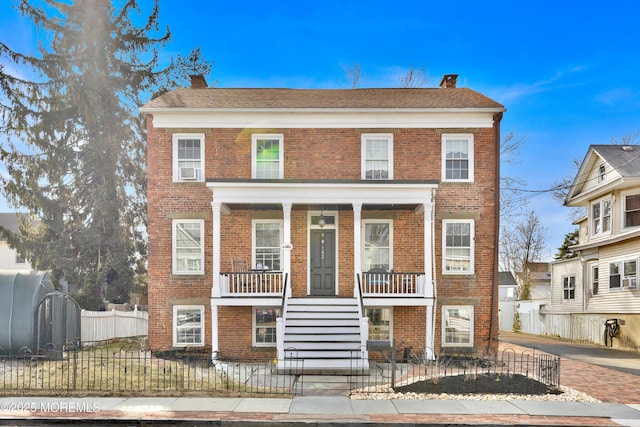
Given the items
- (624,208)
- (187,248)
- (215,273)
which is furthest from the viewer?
(624,208)

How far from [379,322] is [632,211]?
13267 millimetres

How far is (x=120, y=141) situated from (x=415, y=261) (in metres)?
16.9

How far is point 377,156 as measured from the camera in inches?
698

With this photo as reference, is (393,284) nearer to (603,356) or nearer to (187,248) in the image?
(187,248)

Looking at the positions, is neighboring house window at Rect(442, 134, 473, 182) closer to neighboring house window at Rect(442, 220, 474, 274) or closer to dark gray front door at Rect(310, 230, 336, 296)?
neighboring house window at Rect(442, 220, 474, 274)

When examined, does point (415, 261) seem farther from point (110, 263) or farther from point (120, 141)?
point (120, 141)

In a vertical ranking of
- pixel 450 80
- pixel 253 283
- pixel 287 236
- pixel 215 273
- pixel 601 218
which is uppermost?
pixel 450 80

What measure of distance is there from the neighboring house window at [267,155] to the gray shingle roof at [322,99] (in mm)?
1045

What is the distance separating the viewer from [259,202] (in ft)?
53.2

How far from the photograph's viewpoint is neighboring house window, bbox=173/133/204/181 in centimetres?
1758

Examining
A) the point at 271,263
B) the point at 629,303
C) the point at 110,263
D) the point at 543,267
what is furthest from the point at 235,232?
the point at 543,267

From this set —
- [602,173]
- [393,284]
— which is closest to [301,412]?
[393,284]

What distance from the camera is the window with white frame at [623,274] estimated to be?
21.9m

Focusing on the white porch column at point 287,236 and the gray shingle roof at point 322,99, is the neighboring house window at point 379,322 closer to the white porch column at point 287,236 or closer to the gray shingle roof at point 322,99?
the white porch column at point 287,236
